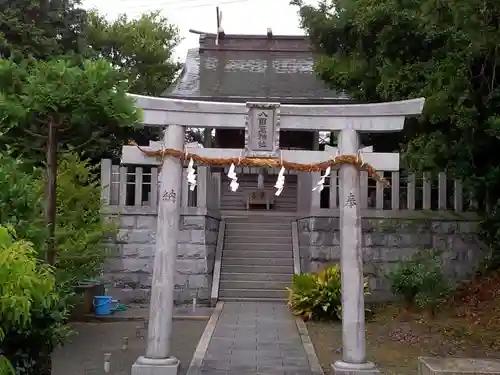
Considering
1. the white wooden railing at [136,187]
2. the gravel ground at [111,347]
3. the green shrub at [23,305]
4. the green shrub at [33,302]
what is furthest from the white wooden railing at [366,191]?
the green shrub at [23,305]

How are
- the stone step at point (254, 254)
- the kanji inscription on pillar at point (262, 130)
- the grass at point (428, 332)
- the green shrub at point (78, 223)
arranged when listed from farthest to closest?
the stone step at point (254, 254) < the green shrub at point (78, 223) < the grass at point (428, 332) < the kanji inscription on pillar at point (262, 130)

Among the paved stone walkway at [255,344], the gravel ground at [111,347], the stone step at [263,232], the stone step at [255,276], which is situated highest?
the stone step at [263,232]

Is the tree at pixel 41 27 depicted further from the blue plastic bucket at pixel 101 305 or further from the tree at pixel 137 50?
the blue plastic bucket at pixel 101 305

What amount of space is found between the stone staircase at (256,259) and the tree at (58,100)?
725 cm

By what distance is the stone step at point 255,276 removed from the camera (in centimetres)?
1384

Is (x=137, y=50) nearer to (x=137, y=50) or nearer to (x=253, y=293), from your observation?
(x=137, y=50)

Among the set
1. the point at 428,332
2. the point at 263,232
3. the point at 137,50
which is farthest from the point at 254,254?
the point at 137,50

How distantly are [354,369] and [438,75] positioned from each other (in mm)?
6395

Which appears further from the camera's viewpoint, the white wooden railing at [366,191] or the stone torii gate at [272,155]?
the white wooden railing at [366,191]

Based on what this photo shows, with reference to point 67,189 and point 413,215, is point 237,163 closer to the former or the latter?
point 67,189

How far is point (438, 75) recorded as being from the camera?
37.4 ft

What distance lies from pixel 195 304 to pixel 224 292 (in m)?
0.74

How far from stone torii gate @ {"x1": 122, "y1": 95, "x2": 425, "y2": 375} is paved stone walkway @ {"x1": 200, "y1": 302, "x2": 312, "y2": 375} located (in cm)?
77

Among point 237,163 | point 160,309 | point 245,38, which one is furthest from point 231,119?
point 245,38
